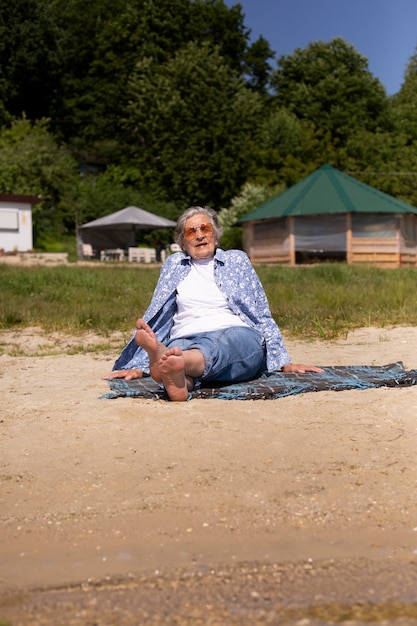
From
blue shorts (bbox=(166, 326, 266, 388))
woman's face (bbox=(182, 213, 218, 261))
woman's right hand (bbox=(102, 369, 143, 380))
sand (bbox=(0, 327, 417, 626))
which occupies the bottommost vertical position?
sand (bbox=(0, 327, 417, 626))

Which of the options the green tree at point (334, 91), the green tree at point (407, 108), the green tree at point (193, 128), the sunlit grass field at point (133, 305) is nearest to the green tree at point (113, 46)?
the green tree at point (193, 128)

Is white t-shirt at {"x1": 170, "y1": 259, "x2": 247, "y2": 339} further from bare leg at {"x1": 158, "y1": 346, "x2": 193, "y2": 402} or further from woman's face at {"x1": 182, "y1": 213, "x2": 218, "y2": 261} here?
bare leg at {"x1": 158, "y1": 346, "x2": 193, "y2": 402}

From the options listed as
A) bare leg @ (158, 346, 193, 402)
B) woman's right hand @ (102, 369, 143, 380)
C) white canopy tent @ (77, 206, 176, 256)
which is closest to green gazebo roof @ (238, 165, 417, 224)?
white canopy tent @ (77, 206, 176, 256)

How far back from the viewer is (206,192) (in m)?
45.2

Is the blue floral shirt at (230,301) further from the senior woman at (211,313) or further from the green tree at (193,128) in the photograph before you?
the green tree at (193,128)

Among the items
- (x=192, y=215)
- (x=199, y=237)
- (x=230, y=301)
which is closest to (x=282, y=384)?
(x=230, y=301)

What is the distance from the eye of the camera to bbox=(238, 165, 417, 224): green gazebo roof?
1136 inches

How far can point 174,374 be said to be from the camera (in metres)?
4.42

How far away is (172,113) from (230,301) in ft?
133

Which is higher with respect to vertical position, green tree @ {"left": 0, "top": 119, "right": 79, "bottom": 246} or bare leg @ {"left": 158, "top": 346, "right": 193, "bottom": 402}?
green tree @ {"left": 0, "top": 119, "right": 79, "bottom": 246}

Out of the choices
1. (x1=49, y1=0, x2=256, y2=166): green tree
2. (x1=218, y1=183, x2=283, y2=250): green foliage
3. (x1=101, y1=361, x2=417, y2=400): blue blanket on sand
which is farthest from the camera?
(x1=49, y1=0, x2=256, y2=166): green tree

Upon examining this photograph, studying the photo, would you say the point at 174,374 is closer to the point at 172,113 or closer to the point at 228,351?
the point at 228,351

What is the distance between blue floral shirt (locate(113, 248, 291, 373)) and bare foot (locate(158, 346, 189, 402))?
0.72 m

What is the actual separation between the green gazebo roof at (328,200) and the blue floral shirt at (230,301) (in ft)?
78.4
